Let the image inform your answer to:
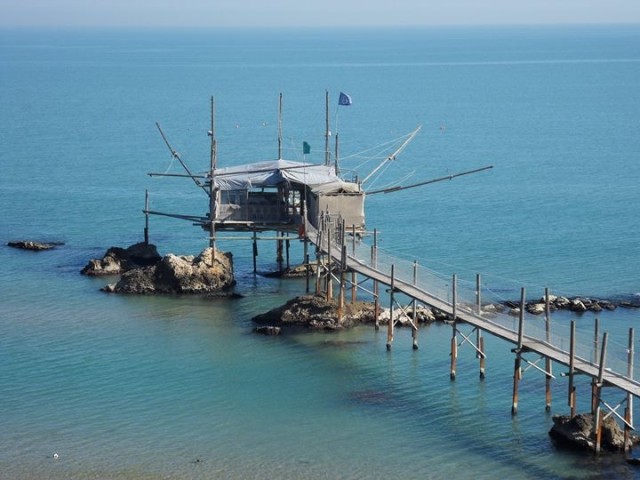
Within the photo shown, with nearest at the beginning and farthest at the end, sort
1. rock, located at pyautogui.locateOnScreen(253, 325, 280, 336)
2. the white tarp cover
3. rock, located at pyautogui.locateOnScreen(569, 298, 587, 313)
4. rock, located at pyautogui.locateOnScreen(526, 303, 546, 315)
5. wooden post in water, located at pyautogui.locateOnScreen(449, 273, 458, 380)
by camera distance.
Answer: wooden post in water, located at pyautogui.locateOnScreen(449, 273, 458, 380), rock, located at pyautogui.locateOnScreen(253, 325, 280, 336), rock, located at pyautogui.locateOnScreen(526, 303, 546, 315), rock, located at pyautogui.locateOnScreen(569, 298, 587, 313), the white tarp cover

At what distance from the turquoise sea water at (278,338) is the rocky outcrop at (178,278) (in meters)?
0.77

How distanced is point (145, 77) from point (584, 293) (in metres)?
141

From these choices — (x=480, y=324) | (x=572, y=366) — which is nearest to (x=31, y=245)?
(x=480, y=324)

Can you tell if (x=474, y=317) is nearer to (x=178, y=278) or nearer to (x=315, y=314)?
(x=315, y=314)

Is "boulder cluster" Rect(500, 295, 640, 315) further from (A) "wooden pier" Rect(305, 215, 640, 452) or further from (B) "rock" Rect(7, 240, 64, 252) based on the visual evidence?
(B) "rock" Rect(7, 240, 64, 252)

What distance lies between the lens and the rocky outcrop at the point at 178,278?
54.8 meters

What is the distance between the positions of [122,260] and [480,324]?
21019mm

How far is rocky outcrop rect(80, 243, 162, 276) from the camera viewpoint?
2282 inches

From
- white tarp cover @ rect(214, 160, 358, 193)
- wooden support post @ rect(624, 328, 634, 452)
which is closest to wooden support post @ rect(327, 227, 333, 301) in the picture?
white tarp cover @ rect(214, 160, 358, 193)

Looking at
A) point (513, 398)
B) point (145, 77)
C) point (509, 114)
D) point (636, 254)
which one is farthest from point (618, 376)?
point (145, 77)

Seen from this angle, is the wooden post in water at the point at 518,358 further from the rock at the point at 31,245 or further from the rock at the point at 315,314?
the rock at the point at 31,245

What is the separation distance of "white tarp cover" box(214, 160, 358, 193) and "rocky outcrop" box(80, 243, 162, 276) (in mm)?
4565

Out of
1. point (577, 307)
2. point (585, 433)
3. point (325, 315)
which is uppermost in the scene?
point (577, 307)

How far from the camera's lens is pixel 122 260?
58531 mm
